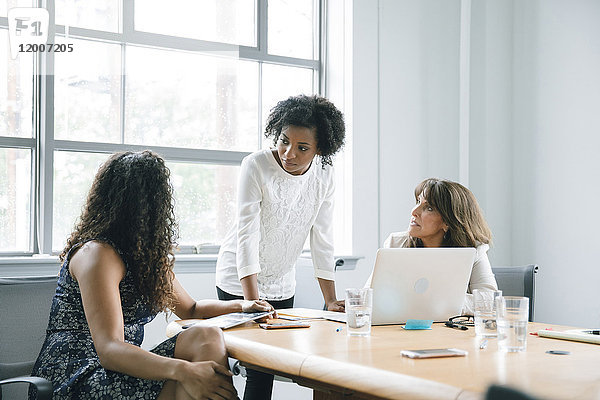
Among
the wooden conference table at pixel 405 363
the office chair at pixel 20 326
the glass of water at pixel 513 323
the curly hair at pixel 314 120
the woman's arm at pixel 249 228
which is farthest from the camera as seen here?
the curly hair at pixel 314 120

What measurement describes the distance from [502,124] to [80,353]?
3.19 metres

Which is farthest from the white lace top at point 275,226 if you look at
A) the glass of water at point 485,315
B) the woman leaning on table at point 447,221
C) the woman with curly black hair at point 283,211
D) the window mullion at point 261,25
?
the window mullion at point 261,25

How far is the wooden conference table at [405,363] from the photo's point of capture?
121 centimetres

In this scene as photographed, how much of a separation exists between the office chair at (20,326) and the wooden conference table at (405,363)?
664 millimetres

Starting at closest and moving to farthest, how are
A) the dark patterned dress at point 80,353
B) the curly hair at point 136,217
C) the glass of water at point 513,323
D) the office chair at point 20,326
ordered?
1. the glass of water at point 513,323
2. the dark patterned dress at point 80,353
3. the curly hair at point 136,217
4. the office chair at point 20,326

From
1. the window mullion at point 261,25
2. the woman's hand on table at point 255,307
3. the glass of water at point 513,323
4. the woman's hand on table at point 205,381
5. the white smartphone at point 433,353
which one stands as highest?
the window mullion at point 261,25

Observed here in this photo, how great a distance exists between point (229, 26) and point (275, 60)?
1.03 feet

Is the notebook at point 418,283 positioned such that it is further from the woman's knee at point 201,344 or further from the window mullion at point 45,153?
the window mullion at point 45,153

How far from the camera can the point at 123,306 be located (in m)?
1.88

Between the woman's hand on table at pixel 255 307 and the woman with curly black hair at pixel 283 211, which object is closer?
the woman's hand on table at pixel 255 307

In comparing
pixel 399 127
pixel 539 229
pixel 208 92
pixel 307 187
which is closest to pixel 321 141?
pixel 307 187

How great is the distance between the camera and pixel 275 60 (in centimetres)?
389

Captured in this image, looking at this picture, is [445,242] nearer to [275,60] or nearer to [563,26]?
[275,60]

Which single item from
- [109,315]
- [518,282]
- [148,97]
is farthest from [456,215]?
[148,97]
